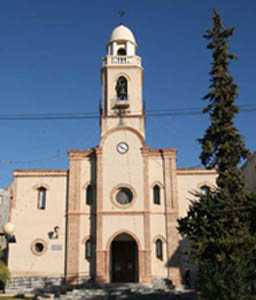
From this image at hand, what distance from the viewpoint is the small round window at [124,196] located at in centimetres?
3491

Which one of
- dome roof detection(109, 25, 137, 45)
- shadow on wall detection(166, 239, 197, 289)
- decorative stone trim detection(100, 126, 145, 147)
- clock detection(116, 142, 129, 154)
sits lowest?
shadow on wall detection(166, 239, 197, 289)

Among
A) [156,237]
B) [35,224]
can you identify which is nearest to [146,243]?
[156,237]

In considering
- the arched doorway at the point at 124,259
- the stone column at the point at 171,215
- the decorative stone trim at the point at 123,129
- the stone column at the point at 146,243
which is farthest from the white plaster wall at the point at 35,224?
the stone column at the point at 171,215

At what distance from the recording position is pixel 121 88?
3766 centimetres

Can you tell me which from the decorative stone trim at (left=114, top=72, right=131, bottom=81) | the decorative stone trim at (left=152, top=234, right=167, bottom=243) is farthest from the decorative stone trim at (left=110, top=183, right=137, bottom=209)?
the decorative stone trim at (left=114, top=72, right=131, bottom=81)

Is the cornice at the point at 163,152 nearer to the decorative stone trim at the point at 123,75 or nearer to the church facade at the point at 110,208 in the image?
the church facade at the point at 110,208

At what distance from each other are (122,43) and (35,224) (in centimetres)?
1617

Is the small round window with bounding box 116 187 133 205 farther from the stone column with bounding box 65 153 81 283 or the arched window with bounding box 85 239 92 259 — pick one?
the arched window with bounding box 85 239 92 259

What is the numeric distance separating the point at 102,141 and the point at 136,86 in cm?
547

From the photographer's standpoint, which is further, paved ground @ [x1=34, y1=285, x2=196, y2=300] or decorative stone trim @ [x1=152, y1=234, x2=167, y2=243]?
decorative stone trim @ [x1=152, y1=234, x2=167, y2=243]

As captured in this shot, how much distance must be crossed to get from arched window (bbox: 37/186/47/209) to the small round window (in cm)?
566

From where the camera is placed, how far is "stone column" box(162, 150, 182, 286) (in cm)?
3319

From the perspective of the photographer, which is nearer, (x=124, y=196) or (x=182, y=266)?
(x=182, y=266)

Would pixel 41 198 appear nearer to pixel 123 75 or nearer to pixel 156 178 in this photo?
pixel 156 178
